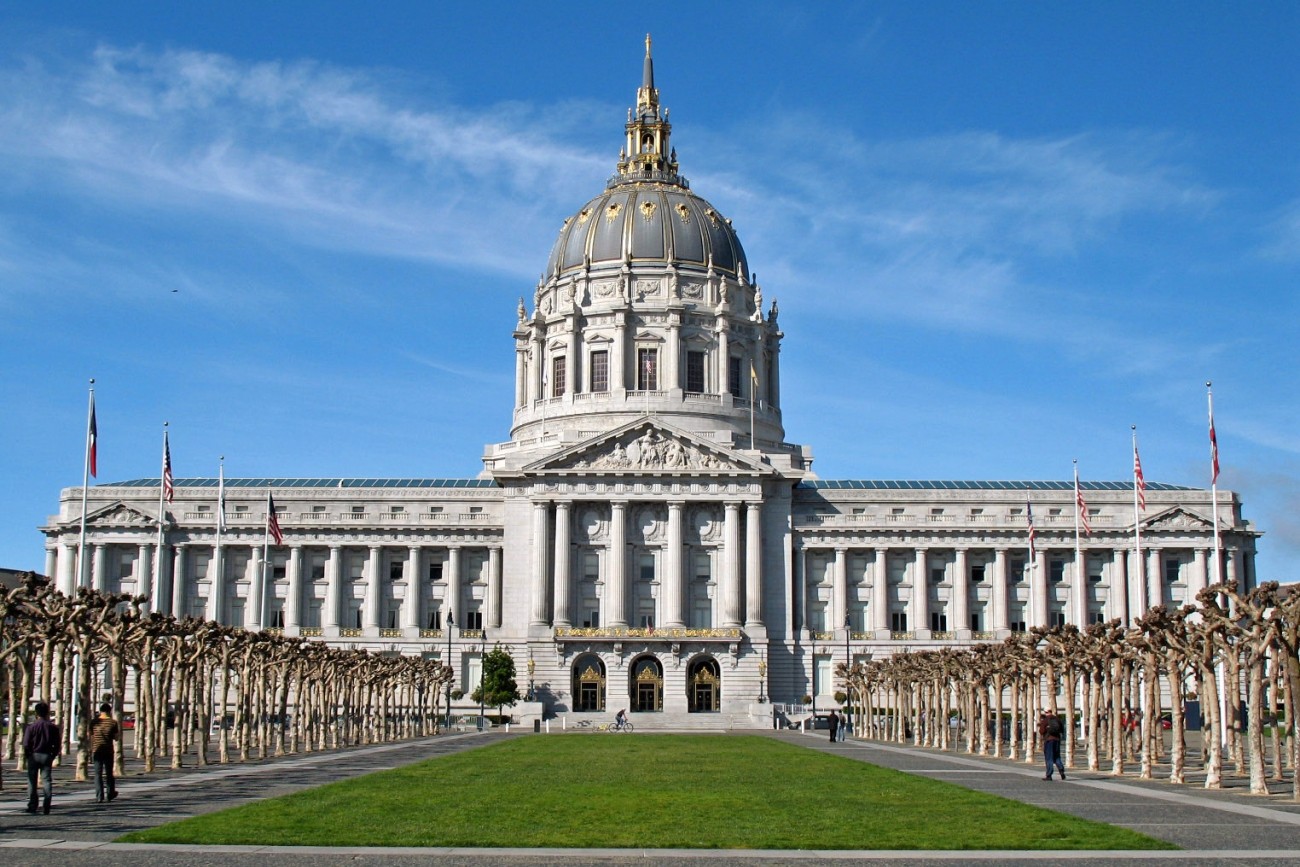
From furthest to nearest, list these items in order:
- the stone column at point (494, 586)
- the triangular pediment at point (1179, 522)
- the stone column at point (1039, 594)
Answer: the stone column at point (494, 586) → the triangular pediment at point (1179, 522) → the stone column at point (1039, 594)

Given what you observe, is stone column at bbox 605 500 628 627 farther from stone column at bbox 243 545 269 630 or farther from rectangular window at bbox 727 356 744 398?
stone column at bbox 243 545 269 630

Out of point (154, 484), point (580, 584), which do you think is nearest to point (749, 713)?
point (580, 584)

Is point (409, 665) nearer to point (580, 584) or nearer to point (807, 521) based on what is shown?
point (580, 584)

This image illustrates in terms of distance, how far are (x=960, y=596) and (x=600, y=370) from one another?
144 feet

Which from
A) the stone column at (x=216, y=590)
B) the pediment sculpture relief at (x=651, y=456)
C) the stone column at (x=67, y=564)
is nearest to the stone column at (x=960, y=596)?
the pediment sculpture relief at (x=651, y=456)

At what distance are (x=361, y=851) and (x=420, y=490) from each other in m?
117

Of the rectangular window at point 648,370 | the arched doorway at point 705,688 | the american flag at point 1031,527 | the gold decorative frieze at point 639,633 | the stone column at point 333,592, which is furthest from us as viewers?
the rectangular window at point 648,370

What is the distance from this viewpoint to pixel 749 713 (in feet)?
400

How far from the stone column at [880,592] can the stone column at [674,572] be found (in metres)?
17.5

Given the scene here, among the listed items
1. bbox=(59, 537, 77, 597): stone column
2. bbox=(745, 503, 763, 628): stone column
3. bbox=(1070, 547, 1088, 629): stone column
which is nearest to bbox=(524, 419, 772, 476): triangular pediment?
bbox=(745, 503, 763, 628): stone column

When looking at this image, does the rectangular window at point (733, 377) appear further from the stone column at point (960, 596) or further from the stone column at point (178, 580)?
the stone column at point (178, 580)

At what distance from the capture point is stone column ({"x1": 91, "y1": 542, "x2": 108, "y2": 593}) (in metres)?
138

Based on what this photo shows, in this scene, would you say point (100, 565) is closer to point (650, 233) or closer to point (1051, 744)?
point (650, 233)

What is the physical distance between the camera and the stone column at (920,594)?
449 feet
